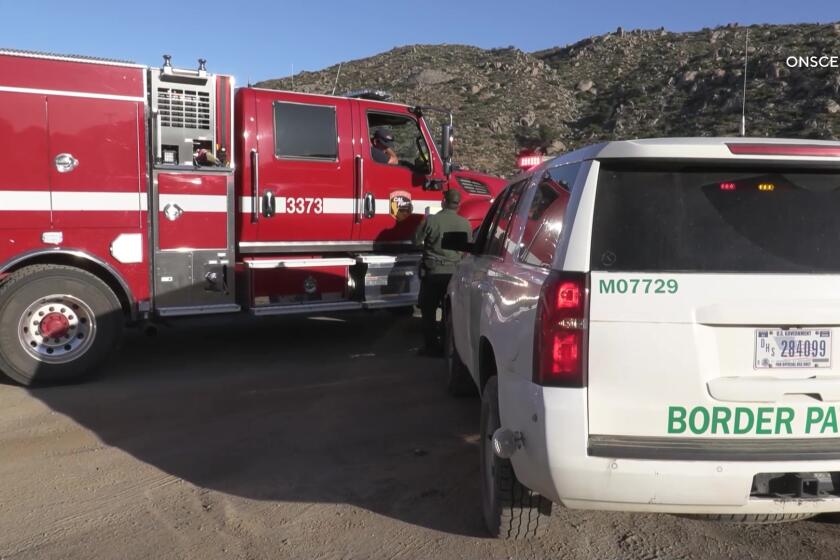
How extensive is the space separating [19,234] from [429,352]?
404 cm

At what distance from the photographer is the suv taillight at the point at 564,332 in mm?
3049

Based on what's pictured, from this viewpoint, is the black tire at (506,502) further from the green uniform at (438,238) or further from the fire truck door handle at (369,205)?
the fire truck door handle at (369,205)

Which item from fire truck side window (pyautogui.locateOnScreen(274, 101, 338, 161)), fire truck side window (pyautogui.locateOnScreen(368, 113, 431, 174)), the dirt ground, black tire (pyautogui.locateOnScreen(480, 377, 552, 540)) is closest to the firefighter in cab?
the dirt ground

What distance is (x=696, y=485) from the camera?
3004mm

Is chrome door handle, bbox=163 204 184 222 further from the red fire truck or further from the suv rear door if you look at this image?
the suv rear door

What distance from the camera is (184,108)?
724 centimetres

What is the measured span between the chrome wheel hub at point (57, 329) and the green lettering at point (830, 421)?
19.5 feet

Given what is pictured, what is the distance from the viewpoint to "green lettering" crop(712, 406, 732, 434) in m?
3.03

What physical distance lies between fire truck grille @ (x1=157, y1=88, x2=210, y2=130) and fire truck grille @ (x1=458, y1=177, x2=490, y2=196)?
332 centimetres

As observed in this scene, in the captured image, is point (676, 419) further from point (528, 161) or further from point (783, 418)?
point (528, 161)

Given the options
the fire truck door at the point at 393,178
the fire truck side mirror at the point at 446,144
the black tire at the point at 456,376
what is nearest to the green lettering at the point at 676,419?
the black tire at the point at 456,376

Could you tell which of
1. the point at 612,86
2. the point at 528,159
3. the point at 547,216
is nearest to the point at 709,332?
the point at 547,216

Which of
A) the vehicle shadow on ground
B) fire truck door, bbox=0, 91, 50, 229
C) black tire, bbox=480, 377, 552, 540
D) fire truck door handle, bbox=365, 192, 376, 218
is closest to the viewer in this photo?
black tire, bbox=480, 377, 552, 540

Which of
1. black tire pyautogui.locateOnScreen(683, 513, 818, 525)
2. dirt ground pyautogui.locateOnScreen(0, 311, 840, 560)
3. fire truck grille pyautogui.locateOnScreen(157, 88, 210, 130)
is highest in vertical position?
fire truck grille pyautogui.locateOnScreen(157, 88, 210, 130)
